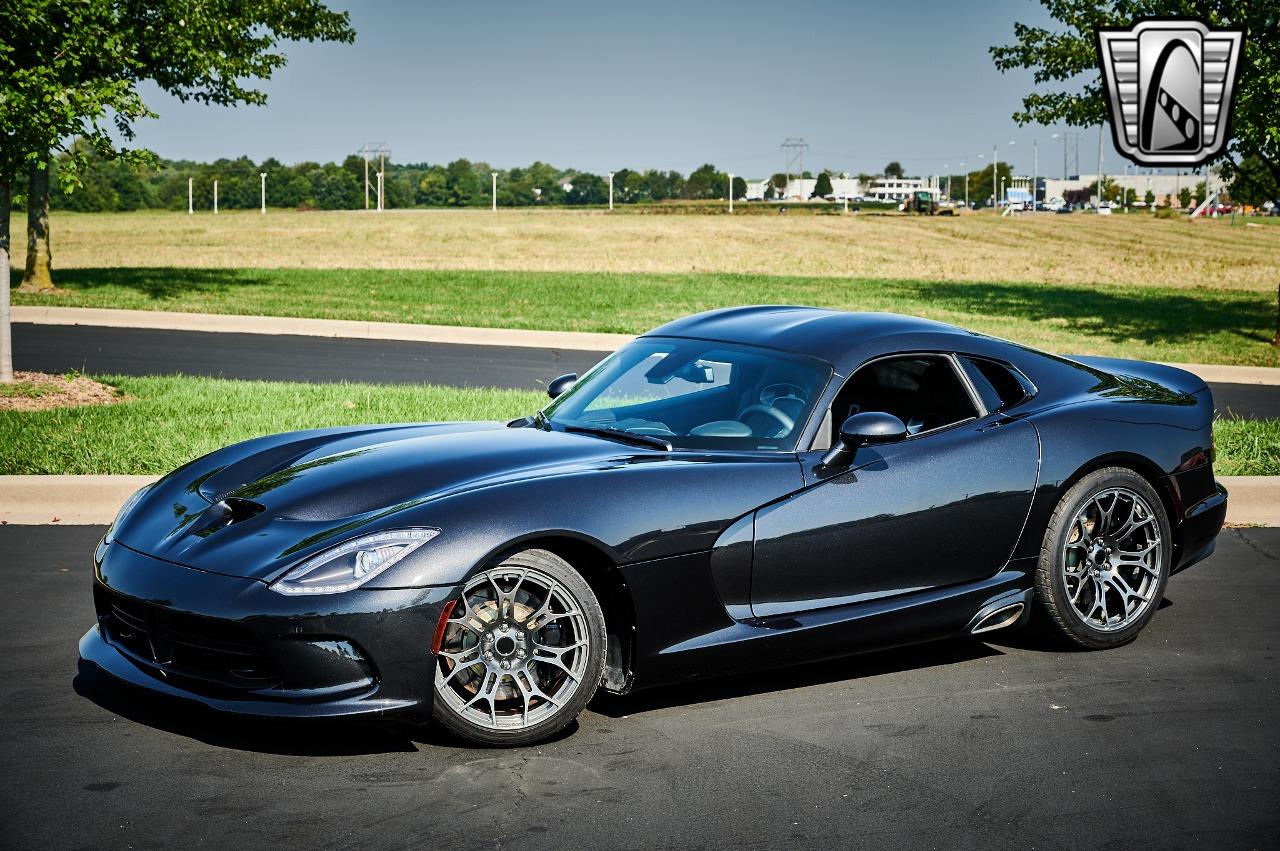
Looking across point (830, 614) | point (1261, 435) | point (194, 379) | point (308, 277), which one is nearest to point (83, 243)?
point (308, 277)

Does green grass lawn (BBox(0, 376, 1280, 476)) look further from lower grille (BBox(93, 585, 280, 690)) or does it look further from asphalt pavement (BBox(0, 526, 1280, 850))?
lower grille (BBox(93, 585, 280, 690))

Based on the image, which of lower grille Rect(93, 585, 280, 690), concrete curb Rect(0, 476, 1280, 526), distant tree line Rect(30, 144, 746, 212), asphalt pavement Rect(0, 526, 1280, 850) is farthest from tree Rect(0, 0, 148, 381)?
distant tree line Rect(30, 144, 746, 212)

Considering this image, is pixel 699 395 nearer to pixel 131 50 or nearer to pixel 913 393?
pixel 913 393

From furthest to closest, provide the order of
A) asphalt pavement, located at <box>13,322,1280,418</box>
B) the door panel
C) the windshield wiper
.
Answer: asphalt pavement, located at <box>13,322,1280,418</box> → the windshield wiper → the door panel

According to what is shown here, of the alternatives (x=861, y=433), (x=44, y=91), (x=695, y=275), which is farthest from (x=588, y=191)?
(x=861, y=433)

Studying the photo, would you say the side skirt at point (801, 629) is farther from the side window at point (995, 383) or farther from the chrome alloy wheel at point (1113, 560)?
the side window at point (995, 383)

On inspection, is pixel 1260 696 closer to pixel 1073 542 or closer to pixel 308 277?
pixel 1073 542

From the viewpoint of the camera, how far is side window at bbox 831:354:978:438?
5.93 m

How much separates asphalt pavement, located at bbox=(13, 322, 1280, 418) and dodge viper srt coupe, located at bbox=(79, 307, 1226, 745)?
9.09 m

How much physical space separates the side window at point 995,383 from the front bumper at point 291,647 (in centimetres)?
266

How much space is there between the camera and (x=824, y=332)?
6.01m

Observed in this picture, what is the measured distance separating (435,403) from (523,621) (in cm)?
810

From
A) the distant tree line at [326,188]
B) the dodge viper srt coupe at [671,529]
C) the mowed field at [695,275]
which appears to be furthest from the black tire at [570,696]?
the distant tree line at [326,188]

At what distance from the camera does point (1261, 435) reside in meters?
11.6
